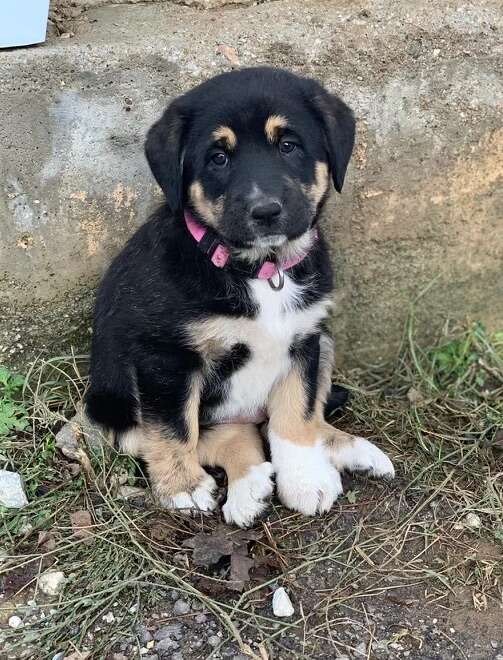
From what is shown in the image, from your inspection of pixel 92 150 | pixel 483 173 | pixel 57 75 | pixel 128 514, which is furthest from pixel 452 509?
pixel 57 75

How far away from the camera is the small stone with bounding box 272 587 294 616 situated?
9.95ft

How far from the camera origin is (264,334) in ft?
11.0

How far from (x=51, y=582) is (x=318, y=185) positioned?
190 centimetres

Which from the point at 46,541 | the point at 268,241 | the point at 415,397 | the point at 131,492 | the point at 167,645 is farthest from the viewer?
the point at 415,397

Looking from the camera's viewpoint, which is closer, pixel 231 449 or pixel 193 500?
pixel 193 500

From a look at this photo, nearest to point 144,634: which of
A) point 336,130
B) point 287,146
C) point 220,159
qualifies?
point 220,159

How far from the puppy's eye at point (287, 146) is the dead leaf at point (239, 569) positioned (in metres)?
1.61

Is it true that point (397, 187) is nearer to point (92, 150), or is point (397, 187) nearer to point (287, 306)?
point (287, 306)

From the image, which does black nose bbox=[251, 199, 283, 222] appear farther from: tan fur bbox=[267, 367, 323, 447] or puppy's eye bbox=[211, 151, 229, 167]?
tan fur bbox=[267, 367, 323, 447]

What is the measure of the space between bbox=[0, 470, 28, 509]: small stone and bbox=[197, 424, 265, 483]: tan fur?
0.80 metres

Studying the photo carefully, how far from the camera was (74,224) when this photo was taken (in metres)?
3.80

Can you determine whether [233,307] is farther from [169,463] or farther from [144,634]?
[144,634]

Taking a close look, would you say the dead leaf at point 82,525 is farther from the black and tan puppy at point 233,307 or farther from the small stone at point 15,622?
the small stone at point 15,622

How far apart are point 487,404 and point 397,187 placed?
1232 millimetres
